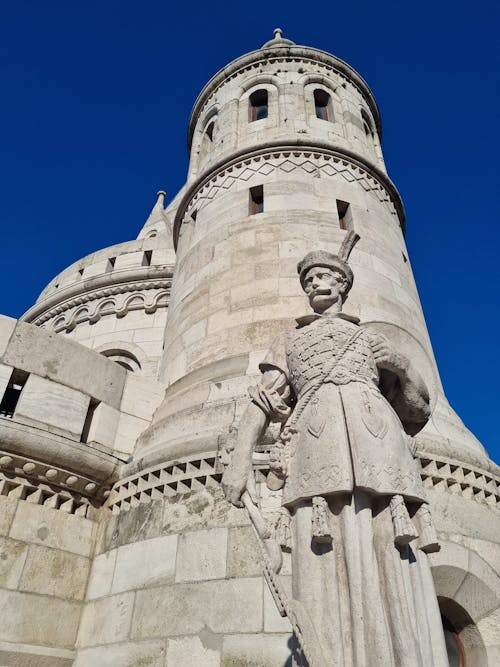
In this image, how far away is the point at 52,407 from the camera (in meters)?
5.80

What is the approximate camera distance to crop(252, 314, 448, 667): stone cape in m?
2.24

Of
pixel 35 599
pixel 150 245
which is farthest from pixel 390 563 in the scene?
pixel 150 245

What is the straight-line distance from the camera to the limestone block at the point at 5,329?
5887mm

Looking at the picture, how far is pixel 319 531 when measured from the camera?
2402mm

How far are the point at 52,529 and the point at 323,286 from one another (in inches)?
149

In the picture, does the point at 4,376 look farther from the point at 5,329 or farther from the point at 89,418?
the point at 89,418

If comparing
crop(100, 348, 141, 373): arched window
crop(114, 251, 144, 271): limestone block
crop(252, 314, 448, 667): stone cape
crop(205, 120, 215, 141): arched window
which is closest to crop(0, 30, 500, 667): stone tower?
crop(252, 314, 448, 667): stone cape

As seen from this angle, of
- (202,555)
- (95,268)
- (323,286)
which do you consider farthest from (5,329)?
(95,268)

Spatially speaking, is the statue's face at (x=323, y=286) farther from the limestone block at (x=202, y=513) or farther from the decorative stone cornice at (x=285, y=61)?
the decorative stone cornice at (x=285, y=61)

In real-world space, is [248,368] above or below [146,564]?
above

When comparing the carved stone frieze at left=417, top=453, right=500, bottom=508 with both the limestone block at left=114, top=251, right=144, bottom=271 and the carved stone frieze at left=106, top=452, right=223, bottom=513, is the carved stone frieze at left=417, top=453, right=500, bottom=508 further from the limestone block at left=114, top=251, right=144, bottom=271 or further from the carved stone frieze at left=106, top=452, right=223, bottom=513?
the limestone block at left=114, top=251, right=144, bottom=271

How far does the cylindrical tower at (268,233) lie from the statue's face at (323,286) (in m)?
1.91

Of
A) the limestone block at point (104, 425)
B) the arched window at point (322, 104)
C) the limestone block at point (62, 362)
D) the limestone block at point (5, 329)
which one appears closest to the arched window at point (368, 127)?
the arched window at point (322, 104)

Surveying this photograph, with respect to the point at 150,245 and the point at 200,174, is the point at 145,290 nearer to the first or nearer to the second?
the point at 150,245
